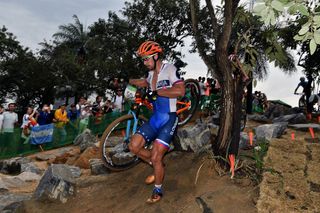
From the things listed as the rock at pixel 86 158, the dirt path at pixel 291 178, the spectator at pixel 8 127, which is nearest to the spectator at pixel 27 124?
the spectator at pixel 8 127

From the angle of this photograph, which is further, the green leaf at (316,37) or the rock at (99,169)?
the rock at (99,169)

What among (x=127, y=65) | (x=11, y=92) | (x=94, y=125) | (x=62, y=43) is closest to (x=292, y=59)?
(x=127, y=65)

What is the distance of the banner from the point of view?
51.2ft

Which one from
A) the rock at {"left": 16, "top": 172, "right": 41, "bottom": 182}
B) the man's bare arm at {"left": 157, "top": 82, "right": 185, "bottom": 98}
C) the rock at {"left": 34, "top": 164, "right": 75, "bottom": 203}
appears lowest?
the rock at {"left": 16, "top": 172, "right": 41, "bottom": 182}

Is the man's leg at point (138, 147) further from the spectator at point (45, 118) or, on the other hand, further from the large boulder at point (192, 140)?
the spectator at point (45, 118)

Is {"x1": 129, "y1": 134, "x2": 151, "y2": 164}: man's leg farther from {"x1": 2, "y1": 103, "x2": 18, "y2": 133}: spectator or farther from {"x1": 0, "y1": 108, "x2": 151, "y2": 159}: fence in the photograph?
{"x1": 2, "y1": 103, "x2": 18, "y2": 133}: spectator

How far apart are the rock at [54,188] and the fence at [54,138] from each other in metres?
7.72

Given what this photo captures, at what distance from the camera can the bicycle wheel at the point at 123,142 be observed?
736cm

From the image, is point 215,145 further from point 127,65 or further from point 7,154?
point 127,65

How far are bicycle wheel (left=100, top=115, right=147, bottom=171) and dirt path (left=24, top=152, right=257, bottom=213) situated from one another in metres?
0.22

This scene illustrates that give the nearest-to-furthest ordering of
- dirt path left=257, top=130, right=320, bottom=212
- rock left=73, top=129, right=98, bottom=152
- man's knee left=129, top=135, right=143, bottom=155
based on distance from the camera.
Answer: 1. dirt path left=257, top=130, right=320, bottom=212
2. man's knee left=129, top=135, right=143, bottom=155
3. rock left=73, top=129, right=98, bottom=152

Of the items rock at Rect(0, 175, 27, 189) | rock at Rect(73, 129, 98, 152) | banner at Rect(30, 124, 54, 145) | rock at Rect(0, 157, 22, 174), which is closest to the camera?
rock at Rect(0, 175, 27, 189)

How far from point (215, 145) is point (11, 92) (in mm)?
42155

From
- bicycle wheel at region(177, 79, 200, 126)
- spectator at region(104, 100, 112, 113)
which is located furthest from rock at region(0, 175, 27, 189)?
spectator at region(104, 100, 112, 113)
